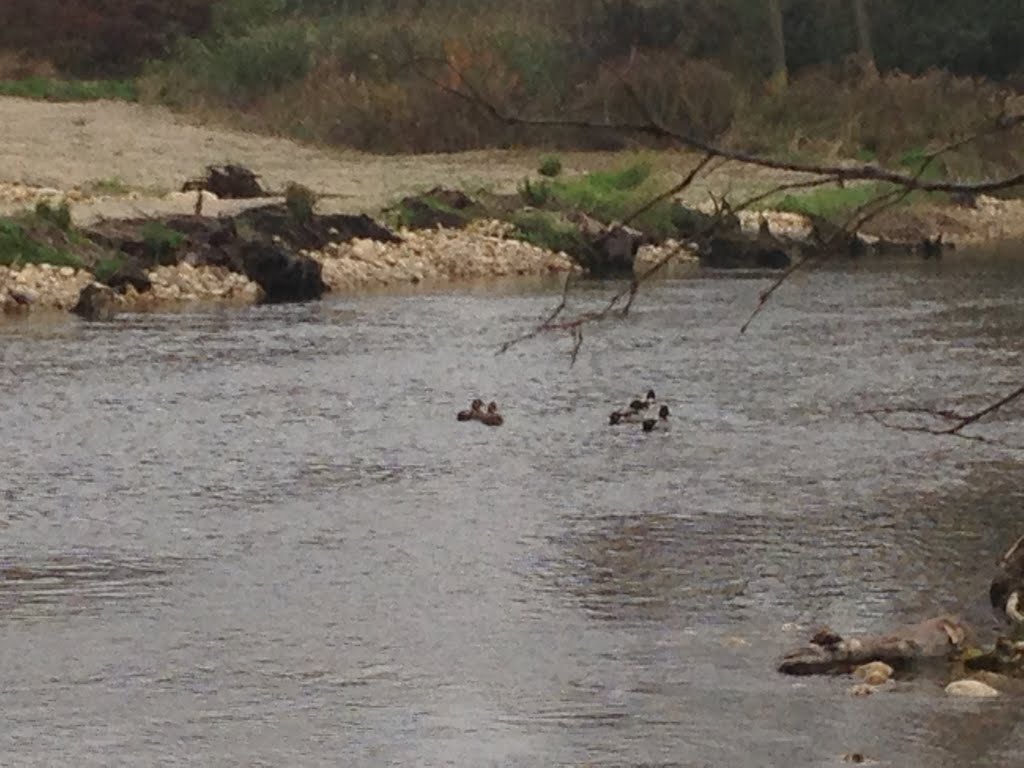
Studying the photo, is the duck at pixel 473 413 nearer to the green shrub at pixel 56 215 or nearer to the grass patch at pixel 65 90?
the green shrub at pixel 56 215

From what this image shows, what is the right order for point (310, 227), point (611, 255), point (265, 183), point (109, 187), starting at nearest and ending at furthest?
point (310, 227) < point (611, 255) < point (109, 187) < point (265, 183)

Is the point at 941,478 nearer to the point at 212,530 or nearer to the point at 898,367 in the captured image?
the point at 212,530

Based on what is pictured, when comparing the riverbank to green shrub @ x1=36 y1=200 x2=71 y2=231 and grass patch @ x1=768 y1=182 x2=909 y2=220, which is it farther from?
grass patch @ x1=768 y1=182 x2=909 y2=220

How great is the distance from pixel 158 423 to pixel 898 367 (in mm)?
6105

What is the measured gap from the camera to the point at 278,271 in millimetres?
26406

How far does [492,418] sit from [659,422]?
1101 mm

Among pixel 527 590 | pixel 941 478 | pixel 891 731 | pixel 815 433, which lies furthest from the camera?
pixel 815 433

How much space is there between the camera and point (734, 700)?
8.41m

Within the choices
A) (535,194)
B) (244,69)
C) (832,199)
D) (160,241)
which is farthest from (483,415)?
(244,69)

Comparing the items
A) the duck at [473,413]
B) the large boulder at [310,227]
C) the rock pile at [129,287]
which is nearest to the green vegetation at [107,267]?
the rock pile at [129,287]

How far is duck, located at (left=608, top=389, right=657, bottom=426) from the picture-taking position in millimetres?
16109

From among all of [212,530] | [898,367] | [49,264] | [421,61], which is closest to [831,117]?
[49,264]

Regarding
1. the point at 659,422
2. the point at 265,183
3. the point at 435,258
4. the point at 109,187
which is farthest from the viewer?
the point at 265,183

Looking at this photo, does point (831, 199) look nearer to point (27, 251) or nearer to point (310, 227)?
point (310, 227)
